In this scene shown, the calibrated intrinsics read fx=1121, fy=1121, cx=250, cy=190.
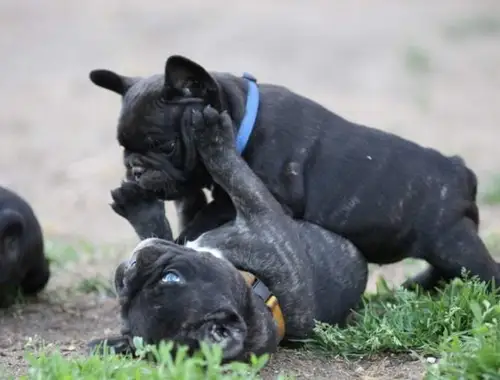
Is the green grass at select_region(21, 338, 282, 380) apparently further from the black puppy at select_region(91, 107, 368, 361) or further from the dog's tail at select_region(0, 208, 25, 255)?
the dog's tail at select_region(0, 208, 25, 255)

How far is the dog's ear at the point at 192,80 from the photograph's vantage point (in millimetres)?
5855

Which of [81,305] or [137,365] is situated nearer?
[137,365]

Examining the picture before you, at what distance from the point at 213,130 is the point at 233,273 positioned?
94 centimetres

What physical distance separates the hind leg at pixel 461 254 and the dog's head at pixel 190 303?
123 cm

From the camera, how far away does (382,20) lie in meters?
18.0

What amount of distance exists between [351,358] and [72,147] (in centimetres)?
756


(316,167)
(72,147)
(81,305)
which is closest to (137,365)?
(316,167)

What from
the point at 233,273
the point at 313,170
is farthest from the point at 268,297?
the point at 313,170

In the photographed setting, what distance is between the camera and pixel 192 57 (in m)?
15.2

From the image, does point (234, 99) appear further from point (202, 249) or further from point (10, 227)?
point (10, 227)

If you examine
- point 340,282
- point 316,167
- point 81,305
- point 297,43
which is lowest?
point 81,305

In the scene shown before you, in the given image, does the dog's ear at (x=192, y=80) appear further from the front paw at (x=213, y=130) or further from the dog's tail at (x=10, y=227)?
the dog's tail at (x=10, y=227)

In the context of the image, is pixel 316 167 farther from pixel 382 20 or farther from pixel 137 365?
pixel 382 20

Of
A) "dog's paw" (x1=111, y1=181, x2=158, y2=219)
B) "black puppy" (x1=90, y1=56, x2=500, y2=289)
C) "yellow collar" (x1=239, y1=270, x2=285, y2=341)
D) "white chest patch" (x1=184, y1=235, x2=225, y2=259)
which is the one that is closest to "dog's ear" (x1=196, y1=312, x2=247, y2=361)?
"yellow collar" (x1=239, y1=270, x2=285, y2=341)
